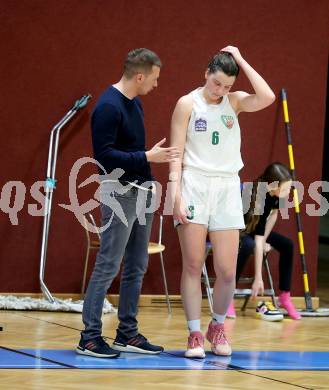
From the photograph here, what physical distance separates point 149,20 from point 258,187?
1.47m

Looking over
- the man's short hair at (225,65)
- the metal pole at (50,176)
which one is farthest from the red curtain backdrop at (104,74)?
the man's short hair at (225,65)

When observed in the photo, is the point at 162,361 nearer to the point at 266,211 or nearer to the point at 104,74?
the point at 266,211

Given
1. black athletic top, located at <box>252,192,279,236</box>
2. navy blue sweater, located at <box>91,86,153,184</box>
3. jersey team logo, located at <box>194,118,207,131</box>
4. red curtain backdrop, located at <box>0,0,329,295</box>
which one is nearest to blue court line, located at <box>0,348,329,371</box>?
navy blue sweater, located at <box>91,86,153,184</box>

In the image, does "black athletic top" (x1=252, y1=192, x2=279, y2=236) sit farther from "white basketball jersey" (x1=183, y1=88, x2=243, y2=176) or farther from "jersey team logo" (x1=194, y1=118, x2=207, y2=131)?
"jersey team logo" (x1=194, y1=118, x2=207, y2=131)

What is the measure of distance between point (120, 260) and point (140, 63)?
932 mm

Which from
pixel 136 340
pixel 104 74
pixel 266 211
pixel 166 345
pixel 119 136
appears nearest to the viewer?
pixel 119 136

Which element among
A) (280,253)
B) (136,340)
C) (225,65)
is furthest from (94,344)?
(280,253)

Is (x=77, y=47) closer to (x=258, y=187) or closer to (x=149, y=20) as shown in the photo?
(x=149, y=20)

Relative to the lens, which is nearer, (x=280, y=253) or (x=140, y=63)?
(x=140, y=63)

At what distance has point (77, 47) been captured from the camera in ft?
21.8

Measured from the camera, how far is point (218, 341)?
4570 mm

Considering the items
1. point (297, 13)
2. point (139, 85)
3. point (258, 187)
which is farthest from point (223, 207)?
point (297, 13)

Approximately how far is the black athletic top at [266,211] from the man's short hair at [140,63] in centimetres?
233

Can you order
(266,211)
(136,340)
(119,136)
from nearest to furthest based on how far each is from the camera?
(119,136) → (136,340) → (266,211)
